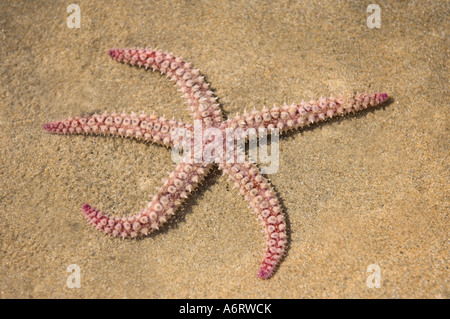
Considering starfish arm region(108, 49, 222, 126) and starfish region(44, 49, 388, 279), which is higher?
starfish arm region(108, 49, 222, 126)

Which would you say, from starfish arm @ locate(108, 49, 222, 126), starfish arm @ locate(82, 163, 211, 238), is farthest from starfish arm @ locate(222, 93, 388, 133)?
starfish arm @ locate(82, 163, 211, 238)

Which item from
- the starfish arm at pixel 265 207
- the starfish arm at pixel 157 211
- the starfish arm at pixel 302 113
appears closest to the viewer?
the starfish arm at pixel 265 207

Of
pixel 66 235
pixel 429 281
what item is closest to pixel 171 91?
pixel 66 235

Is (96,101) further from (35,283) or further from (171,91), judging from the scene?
(35,283)

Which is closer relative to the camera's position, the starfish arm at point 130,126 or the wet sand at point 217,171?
the wet sand at point 217,171

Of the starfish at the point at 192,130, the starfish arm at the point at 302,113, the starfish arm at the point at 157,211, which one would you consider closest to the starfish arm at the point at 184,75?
the starfish at the point at 192,130

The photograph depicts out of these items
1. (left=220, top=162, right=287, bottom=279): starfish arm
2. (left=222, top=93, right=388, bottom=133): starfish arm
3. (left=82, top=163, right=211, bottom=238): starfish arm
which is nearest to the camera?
(left=220, top=162, right=287, bottom=279): starfish arm

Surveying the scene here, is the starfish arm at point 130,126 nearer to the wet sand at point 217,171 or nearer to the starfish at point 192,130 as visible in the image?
the starfish at point 192,130

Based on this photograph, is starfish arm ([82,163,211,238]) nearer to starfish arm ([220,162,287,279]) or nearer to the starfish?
the starfish
